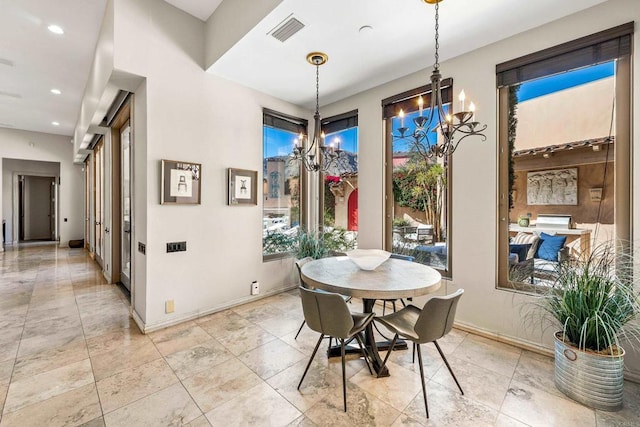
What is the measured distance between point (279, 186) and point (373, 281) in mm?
2753

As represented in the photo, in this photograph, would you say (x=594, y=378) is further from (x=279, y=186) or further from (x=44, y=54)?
(x=44, y=54)

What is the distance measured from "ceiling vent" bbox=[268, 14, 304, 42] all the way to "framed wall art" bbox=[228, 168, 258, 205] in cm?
166

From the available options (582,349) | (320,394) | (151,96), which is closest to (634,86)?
(582,349)

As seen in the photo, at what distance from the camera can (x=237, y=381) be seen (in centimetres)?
213

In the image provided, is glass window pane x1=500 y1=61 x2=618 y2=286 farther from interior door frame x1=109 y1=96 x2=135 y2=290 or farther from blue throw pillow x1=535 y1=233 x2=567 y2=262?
interior door frame x1=109 y1=96 x2=135 y2=290

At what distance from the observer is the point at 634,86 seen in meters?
2.14

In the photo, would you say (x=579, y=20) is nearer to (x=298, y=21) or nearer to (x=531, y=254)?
(x=531, y=254)

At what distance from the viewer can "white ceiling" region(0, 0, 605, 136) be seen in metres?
2.34

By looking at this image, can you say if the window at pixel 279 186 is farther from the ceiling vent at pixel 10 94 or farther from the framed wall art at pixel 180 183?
the ceiling vent at pixel 10 94

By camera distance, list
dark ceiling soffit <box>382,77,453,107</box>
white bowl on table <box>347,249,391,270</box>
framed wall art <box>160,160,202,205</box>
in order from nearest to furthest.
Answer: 1. white bowl on table <box>347,249,391,270</box>
2. framed wall art <box>160,160,202,205</box>
3. dark ceiling soffit <box>382,77,453,107</box>

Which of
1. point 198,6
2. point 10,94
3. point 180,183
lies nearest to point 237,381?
point 180,183

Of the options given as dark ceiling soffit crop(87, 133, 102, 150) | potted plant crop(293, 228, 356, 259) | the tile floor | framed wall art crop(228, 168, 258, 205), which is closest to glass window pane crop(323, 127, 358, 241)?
potted plant crop(293, 228, 356, 259)

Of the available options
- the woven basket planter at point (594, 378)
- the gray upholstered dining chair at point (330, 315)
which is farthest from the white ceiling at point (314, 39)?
the woven basket planter at point (594, 378)

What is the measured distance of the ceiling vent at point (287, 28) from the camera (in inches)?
97.1
